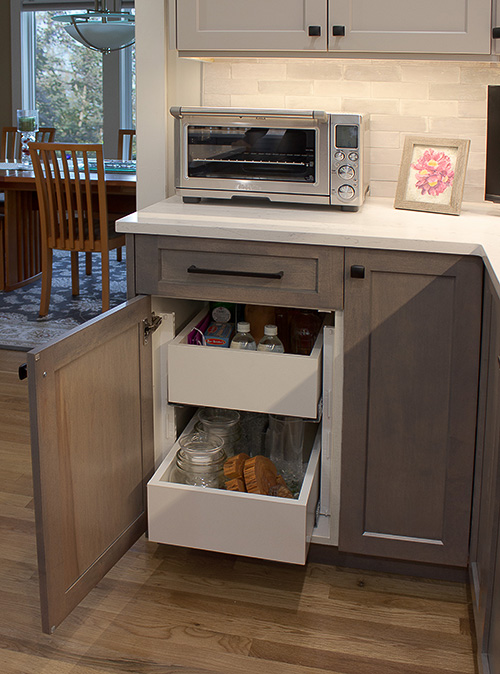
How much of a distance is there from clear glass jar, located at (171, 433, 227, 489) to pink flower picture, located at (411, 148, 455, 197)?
35.6 inches

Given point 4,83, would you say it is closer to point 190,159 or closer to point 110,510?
point 190,159

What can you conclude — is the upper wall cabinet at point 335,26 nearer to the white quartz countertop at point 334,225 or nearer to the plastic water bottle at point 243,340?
the white quartz countertop at point 334,225

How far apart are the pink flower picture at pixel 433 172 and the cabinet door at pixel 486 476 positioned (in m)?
0.50

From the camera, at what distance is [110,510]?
1.83 meters

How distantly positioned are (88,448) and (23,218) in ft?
11.8

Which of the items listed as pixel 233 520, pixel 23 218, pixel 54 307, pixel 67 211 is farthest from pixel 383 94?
pixel 23 218

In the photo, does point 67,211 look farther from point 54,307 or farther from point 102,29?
point 102,29

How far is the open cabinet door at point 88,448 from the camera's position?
1529 mm

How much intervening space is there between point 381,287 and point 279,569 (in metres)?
0.81

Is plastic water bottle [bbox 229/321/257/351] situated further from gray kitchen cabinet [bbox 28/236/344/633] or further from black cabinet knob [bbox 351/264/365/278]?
black cabinet knob [bbox 351/264/365/278]

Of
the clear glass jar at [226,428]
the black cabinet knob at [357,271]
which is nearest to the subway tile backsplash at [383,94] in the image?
the black cabinet knob at [357,271]

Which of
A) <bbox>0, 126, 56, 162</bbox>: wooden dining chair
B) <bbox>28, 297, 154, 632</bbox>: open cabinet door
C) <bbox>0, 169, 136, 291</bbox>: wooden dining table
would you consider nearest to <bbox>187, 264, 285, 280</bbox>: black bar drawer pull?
<bbox>28, 297, 154, 632</bbox>: open cabinet door

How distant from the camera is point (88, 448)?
1701 mm

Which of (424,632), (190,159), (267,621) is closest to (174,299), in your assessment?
(190,159)
